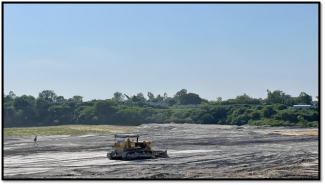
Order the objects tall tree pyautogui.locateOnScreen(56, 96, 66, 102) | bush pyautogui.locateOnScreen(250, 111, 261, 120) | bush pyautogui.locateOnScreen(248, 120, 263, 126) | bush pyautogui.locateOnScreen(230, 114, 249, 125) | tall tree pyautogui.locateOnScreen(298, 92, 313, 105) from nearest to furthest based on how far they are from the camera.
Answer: bush pyautogui.locateOnScreen(248, 120, 263, 126) → bush pyautogui.locateOnScreen(250, 111, 261, 120) → bush pyautogui.locateOnScreen(230, 114, 249, 125) → tall tree pyautogui.locateOnScreen(298, 92, 313, 105) → tall tree pyautogui.locateOnScreen(56, 96, 66, 102)

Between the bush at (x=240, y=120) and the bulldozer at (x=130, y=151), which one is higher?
the bush at (x=240, y=120)

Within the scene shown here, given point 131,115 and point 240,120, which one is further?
→ point 131,115

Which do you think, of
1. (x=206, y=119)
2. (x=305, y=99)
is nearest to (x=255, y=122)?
(x=206, y=119)

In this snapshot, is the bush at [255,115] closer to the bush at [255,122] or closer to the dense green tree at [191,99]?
the bush at [255,122]

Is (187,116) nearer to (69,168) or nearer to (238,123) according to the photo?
(238,123)

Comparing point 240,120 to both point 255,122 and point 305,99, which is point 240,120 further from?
point 305,99

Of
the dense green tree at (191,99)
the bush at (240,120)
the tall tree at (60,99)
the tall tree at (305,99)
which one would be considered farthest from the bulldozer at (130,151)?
the tall tree at (60,99)

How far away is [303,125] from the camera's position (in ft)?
237

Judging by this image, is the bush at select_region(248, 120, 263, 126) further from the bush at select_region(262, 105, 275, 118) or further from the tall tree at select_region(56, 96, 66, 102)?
the tall tree at select_region(56, 96, 66, 102)

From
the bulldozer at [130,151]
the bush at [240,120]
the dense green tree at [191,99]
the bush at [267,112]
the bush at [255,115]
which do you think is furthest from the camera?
the dense green tree at [191,99]

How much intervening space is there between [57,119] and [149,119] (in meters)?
23.4

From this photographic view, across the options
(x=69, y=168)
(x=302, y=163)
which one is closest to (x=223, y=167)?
(x=302, y=163)

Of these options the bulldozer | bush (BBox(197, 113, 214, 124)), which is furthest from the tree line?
the bulldozer

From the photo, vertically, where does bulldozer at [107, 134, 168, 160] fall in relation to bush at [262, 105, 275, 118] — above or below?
below
